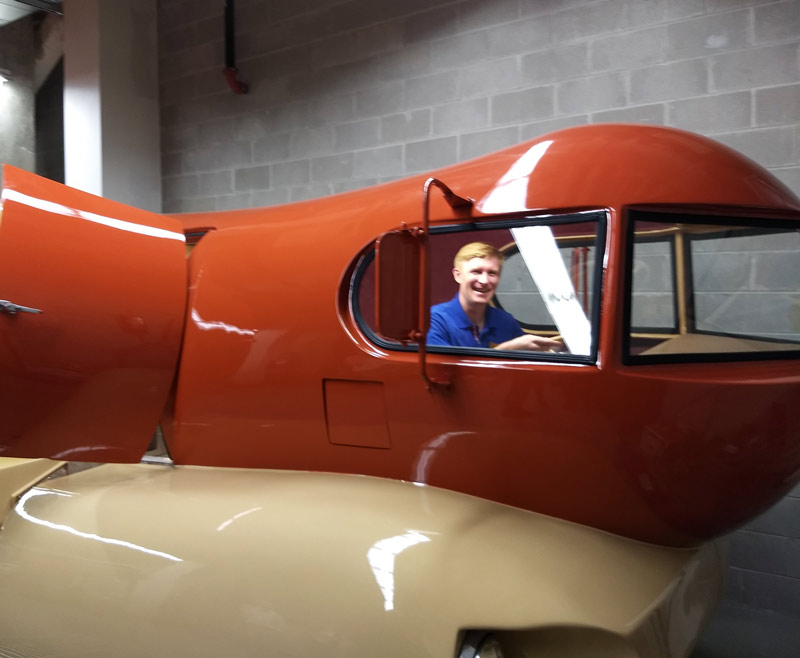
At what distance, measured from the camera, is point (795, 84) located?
9.64 ft

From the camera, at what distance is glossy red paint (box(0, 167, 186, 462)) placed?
1959 millimetres

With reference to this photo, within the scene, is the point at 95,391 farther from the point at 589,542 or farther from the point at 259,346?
the point at 589,542

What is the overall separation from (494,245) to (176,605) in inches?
49.7

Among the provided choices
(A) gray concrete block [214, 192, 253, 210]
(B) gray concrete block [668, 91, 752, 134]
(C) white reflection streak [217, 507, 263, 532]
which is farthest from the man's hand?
(A) gray concrete block [214, 192, 253, 210]

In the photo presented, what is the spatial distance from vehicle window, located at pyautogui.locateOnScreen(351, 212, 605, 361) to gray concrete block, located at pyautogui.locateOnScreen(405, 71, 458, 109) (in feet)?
7.22

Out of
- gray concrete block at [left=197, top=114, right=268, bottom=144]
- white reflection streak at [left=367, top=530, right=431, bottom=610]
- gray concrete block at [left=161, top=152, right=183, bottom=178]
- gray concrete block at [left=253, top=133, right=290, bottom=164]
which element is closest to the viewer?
white reflection streak at [left=367, top=530, right=431, bottom=610]

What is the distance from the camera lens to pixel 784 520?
298 cm

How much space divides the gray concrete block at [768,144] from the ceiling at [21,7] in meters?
4.80

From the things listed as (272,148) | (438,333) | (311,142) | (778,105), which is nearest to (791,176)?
(778,105)

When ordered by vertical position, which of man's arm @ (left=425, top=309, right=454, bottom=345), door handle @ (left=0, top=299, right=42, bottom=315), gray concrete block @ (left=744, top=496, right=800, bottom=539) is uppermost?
door handle @ (left=0, top=299, right=42, bottom=315)

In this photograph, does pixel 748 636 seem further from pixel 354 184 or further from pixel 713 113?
pixel 354 184

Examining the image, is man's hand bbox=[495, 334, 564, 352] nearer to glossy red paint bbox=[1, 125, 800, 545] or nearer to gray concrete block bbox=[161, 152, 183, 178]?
glossy red paint bbox=[1, 125, 800, 545]

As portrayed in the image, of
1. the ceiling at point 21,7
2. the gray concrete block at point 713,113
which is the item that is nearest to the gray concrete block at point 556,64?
the gray concrete block at point 713,113

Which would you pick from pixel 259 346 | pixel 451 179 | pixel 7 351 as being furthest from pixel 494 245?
pixel 7 351
